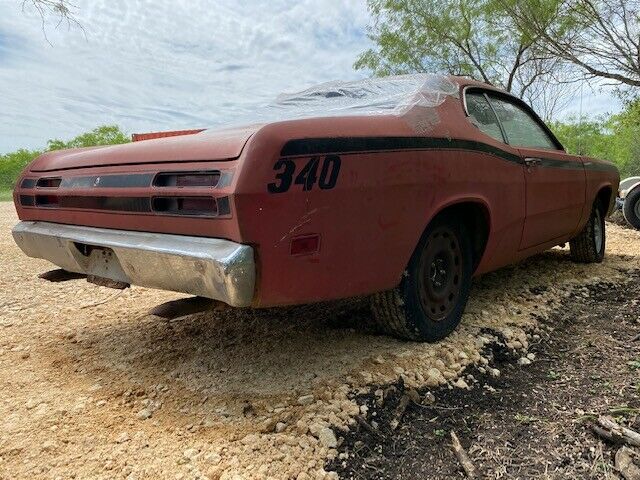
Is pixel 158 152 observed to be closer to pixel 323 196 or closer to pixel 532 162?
pixel 323 196

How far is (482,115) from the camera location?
10.6 ft

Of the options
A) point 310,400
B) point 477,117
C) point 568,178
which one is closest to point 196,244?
point 310,400

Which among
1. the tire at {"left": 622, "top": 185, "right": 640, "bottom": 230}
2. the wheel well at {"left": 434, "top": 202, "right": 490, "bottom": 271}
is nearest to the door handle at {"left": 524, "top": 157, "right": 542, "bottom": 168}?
the wheel well at {"left": 434, "top": 202, "right": 490, "bottom": 271}

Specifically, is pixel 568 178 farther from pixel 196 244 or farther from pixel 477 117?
pixel 196 244

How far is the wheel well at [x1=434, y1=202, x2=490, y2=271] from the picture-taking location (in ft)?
9.62

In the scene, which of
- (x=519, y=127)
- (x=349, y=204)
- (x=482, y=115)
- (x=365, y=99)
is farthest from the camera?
(x=519, y=127)

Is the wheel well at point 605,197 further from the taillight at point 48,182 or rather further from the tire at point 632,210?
the taillight at point 48,182

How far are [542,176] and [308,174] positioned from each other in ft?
Answer: 7.54

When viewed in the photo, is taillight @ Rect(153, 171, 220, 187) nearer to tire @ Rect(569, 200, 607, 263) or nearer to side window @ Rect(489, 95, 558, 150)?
side window @ Rect(489, 95, 558, 150)

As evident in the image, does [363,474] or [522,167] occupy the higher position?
[522,167]

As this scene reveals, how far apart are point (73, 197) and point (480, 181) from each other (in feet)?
7.27

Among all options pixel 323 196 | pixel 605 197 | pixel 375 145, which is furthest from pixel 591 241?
pixel 323 196

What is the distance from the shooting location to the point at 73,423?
214 cm

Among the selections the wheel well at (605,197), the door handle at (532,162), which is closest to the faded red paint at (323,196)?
the door handle at (532,162)
